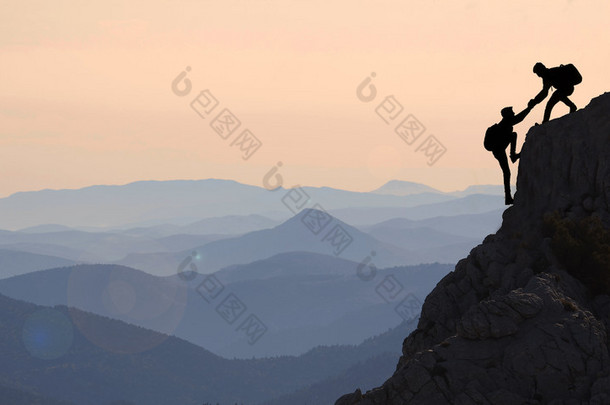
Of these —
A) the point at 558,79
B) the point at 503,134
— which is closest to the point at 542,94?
the point at 558,79

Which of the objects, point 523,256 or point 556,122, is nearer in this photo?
point 523,256

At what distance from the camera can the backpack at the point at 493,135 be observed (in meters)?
43.8

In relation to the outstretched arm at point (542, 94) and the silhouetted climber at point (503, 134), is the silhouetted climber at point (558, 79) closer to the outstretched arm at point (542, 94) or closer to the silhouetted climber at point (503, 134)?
the outstretched arm at point (542, 94)

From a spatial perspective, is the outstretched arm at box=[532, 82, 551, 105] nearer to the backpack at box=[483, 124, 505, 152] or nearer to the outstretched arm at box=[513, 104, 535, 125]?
the outstretched arm at box=[513, 104, 535, 125]

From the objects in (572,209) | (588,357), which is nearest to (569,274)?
(572,209)

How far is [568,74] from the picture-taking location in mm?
42469

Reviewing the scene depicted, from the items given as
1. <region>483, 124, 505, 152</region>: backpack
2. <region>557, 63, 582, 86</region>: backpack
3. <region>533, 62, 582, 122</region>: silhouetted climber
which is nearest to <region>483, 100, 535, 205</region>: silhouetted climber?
A: <region>483, 124, 505, 152</region>: backpack

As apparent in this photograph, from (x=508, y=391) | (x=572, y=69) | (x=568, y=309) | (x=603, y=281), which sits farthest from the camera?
(x=572, y=69)

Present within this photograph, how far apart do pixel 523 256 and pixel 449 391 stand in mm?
11010

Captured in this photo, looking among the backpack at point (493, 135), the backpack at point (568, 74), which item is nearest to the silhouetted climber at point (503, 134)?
the backpack at point (493, 135)

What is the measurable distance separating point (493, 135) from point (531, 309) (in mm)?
13918

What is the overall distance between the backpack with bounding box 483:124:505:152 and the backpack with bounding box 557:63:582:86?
13.3 ft

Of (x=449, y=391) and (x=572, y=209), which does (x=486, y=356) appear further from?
(x=572, y=209)

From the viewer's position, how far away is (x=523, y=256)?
3978 cm
